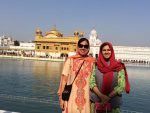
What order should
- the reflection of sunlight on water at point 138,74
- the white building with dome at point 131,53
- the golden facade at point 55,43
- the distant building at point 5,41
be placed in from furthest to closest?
the distant building at point 5,41 → the white building with dome at point 131,53 → the golden facade at point 55,43 → the reflection of sunlight on water at point 138,74

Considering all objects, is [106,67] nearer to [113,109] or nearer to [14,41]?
[113,109]

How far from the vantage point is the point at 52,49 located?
64812 millimetres

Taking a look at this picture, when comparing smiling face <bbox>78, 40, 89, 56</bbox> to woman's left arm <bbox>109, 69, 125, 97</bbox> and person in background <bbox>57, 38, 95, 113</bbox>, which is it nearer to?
person in background <bbox>57, 38, 95, 113</bbox>

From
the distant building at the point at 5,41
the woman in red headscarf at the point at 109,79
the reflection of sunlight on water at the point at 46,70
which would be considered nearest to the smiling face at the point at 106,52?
the woman in red headscarf at the point at 109,79

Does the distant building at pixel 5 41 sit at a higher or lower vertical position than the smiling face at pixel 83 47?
higher

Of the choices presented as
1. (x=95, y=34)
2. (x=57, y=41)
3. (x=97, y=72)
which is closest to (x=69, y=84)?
(x=97, y=72)

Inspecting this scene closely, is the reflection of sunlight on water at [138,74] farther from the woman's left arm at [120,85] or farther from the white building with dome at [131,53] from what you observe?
the white building with dome at [131,53]

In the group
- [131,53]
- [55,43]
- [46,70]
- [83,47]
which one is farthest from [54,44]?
[83,47]

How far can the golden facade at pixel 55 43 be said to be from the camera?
206 feet

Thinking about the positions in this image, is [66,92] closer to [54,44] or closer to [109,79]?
[109,79]

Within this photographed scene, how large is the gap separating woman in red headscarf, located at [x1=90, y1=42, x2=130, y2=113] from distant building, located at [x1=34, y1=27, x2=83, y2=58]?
5880cm

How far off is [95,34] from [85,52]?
79273 millimetres

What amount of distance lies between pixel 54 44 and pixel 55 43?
31cm

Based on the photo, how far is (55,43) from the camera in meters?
64.6
